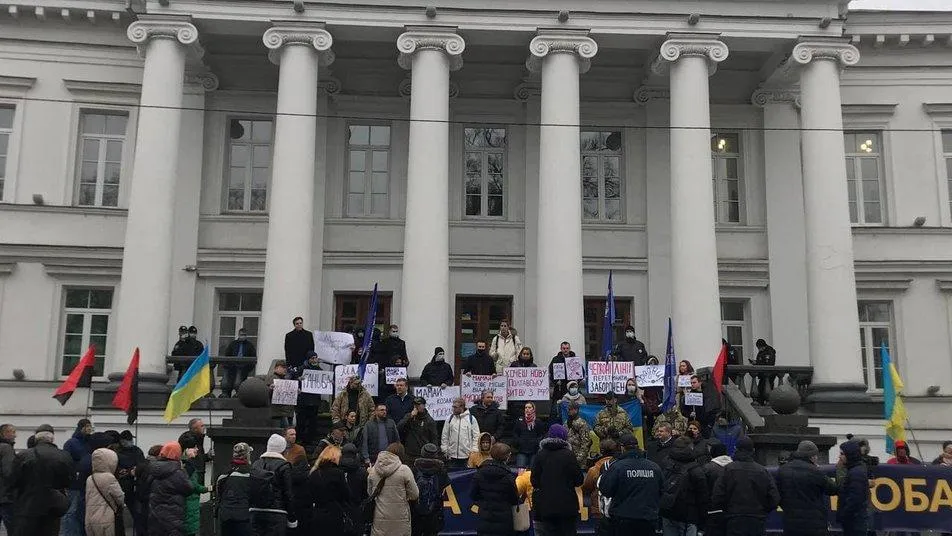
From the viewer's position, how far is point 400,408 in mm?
16562

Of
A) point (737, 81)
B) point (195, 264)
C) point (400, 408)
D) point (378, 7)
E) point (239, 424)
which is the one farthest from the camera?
point (737, 81)

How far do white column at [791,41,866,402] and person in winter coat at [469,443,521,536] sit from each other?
36.1 feet

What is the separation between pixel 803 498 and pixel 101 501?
7.88 metres

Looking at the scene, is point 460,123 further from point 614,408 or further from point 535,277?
point 614,408

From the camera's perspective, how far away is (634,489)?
427 inches

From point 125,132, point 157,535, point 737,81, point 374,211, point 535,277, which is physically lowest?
point 157,535

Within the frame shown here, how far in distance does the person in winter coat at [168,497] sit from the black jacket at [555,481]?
12.8 feet

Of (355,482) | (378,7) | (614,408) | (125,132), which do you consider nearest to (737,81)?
(378,7)

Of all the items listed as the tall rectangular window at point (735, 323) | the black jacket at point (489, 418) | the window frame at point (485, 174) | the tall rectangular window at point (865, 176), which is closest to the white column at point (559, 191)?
the window frame at point (485, 174)

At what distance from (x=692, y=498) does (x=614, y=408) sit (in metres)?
4.25

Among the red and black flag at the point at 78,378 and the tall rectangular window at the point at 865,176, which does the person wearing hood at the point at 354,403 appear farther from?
the tall rectangular window at the point at 865,176

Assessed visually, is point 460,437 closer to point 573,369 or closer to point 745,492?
point 573,369

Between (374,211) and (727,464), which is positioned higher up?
(374,211)

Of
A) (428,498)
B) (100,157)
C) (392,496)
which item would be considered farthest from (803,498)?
(100,157)
